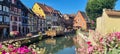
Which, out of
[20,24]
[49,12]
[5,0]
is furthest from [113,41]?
[49,12]

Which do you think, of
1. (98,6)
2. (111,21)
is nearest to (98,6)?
(98,6)

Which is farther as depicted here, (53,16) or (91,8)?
(53,16)

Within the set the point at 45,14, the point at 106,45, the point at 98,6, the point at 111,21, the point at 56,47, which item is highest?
the point at 98,6

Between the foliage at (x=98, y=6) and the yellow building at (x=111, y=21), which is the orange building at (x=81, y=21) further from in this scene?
the yellow building at (x=111, y=21)

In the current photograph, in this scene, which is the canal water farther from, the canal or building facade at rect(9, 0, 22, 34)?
building facade at rect(9, 0, 22, 34)

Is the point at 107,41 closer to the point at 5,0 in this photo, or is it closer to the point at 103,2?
the point at 5,0

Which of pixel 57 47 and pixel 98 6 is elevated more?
pixel 98 6

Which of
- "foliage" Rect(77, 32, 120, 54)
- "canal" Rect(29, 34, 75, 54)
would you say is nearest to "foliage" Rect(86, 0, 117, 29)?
"canal" Rect(29, 34, 75, 54)

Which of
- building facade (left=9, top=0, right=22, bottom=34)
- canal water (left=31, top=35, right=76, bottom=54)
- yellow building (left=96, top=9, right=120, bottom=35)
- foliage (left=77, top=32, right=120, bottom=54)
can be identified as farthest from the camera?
building facade (left=9, top=0, right=22, bottom=34)

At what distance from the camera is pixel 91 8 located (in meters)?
61.8

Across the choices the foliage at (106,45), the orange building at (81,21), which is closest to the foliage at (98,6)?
the orange building at (81,21)

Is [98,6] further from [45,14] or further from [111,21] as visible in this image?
[111,21]

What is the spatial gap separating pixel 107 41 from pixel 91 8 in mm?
54043

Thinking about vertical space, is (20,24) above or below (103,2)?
below
